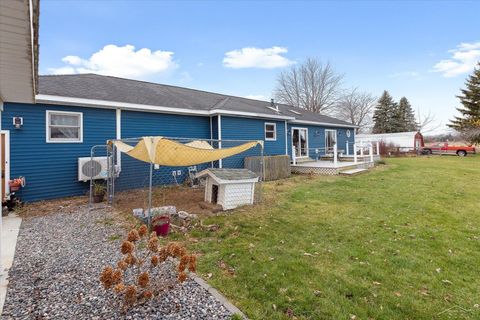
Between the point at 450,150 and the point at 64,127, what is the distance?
109ft

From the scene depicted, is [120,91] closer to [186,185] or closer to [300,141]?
[186,185]

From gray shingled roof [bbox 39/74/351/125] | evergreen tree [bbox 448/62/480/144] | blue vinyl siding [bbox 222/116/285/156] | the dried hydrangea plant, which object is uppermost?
evergreen tree [bbox 448/62/480/144]

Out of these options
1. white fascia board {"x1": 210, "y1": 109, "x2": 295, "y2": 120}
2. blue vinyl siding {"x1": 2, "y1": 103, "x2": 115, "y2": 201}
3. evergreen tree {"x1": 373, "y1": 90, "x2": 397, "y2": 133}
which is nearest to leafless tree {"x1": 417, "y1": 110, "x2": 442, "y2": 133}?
evergreen tree {"x1": 373, "y1": 90, "x2": 397, "y2": 133}

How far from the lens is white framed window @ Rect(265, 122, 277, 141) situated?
13.6 m

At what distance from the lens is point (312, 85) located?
3597cm

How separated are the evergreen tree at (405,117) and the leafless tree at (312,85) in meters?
15.3

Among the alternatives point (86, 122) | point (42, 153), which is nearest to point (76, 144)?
point (86, 122)

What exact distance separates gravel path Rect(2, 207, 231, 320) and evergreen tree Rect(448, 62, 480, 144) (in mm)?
36241

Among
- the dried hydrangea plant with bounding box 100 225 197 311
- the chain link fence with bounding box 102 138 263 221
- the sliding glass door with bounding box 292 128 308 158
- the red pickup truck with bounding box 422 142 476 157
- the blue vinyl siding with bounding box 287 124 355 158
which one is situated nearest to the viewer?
the dried hydrangea plant with bounding box 100 225 197 311

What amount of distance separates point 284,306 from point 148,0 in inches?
501

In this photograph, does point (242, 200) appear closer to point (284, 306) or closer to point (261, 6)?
point (284, 306)

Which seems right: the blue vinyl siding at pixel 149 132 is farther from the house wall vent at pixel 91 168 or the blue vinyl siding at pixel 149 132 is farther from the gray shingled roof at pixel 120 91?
the house wall vent at pixel 91 168

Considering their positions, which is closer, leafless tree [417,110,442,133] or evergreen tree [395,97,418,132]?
evergreen tree [395,97,418,132]

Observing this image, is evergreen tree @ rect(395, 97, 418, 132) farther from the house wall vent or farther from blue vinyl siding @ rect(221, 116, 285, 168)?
the house wall vent
